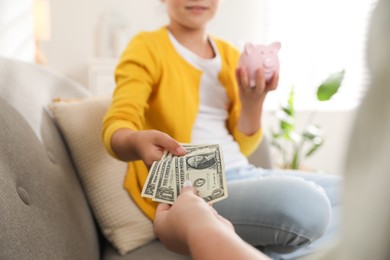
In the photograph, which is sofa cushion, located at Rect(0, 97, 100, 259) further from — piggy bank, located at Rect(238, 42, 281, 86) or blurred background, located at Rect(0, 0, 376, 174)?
blurred background, located at Rect(0, 0, 376, 174)

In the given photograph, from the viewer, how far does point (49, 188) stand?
936 millimetres

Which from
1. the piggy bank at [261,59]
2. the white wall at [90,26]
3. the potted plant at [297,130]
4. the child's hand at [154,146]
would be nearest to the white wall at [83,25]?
the white wall at [90,26]

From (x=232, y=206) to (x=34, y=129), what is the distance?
0.48m

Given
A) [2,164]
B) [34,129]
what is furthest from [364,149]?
[34,129]

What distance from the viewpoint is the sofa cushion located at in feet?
2.33

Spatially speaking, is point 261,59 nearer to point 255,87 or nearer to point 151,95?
point 255,87

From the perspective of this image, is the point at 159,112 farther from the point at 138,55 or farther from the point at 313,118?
the point at 313,118

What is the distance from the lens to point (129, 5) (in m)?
3.87

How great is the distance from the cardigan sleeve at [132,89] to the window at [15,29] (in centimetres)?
96

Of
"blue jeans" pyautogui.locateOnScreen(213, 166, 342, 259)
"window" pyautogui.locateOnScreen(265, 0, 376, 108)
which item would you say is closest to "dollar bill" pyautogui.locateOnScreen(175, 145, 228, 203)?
"blue jeans" pyautogui.locateOnScreen(213, 166, 342, 259)

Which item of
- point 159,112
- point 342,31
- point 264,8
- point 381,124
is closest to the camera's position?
point 381,124

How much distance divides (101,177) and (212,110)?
0.98 ft

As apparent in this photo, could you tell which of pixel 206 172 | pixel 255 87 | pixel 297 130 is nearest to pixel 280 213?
pixel 206 172

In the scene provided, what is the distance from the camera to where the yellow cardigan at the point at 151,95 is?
3.18ft
